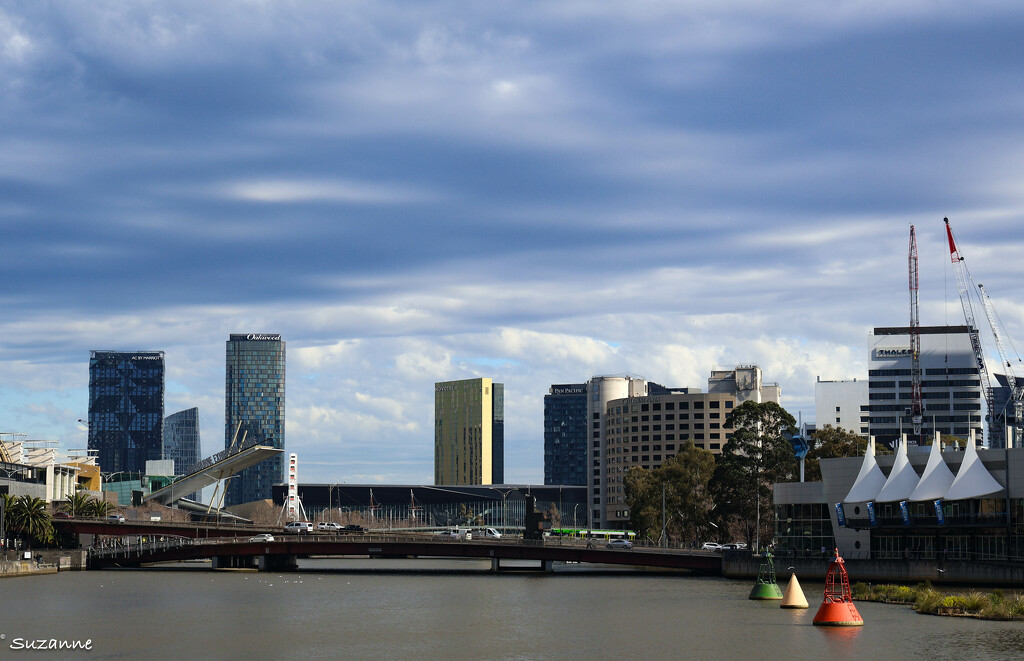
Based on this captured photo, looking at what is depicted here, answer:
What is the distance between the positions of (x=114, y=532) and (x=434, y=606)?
78214mm

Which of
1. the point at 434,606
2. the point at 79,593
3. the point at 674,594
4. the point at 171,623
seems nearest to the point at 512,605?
the point at 434,606

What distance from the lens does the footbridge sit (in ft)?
438

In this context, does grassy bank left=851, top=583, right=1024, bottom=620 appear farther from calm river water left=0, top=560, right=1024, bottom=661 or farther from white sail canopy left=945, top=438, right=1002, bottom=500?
white sail canopy left=945, top=438, right=1002, bottom=500

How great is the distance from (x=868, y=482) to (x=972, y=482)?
11.0 metres

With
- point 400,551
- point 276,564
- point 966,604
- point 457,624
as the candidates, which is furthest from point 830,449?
point 457,624

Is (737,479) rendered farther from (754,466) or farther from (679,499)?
(679,499)

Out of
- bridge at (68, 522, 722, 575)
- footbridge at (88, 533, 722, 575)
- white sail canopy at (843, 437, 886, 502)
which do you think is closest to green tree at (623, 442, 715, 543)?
bridge at (68, 522, 722, 575)

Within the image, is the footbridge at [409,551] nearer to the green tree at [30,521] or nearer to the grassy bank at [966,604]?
the green tree at [30,521]

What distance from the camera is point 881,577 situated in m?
113

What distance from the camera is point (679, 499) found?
525 feet

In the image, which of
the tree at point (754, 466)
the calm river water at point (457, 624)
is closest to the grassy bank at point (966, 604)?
the calm river water at point (457, 624)

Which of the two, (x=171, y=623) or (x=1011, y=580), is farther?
(x=1011, y=580)

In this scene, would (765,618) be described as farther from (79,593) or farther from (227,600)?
(79,593)

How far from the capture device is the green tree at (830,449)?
14712cm
